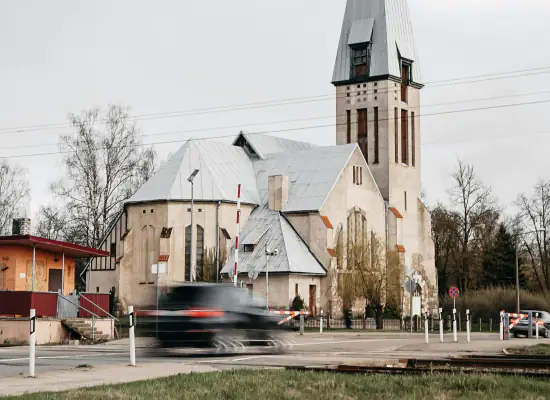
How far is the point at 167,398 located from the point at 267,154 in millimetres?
65508

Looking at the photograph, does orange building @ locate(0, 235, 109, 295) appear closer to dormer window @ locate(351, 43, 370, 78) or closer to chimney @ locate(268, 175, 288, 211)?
chimney @ locate(268, 175, 288, 211)

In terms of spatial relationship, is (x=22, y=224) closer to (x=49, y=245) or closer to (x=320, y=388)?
(x=49, y=245)

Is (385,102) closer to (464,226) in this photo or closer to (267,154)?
(267,154)

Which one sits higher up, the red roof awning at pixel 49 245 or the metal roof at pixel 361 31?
the metal roof at pixel 361 31

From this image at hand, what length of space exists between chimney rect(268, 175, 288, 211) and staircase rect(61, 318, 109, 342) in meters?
35.9

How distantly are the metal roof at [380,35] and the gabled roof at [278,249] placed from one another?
53.1 feet

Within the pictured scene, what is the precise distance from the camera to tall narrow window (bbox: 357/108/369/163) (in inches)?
3098

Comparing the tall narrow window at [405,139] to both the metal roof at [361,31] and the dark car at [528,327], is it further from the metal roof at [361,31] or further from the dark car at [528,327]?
the dark car at [528,327]

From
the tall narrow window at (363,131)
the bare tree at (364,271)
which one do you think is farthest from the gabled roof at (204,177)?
the tall narrow window at (363,131)

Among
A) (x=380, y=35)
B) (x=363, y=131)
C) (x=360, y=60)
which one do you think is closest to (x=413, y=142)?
(x=363, y=131)

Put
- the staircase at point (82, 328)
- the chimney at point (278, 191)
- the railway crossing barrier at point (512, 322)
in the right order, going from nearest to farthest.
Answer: the staircase at point (82, 328), the railway crossing barrier at point (512, 322), the chimney at point (278, 191)

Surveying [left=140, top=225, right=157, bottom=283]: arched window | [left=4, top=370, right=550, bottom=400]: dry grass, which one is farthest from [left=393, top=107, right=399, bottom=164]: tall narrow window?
[left=4, top=370, right=550, bottom=400]: dry grass

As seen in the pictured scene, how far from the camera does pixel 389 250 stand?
73375mm

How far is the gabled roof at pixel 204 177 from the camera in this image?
68.6m
